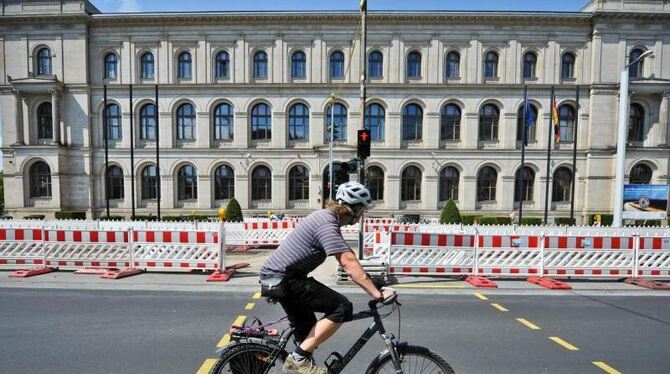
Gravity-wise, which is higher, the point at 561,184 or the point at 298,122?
the point at 298,122

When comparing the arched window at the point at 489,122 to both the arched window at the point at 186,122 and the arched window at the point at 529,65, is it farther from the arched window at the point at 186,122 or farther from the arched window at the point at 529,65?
the arched window at the point at 186,122

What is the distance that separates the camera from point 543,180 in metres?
25.3

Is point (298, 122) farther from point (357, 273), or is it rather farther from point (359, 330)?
point (357, 273)

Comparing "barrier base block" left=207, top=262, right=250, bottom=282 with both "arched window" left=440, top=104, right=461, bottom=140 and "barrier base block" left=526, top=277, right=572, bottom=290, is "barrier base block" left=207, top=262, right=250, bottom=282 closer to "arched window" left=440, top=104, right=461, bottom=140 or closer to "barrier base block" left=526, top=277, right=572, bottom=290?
"barrier base block" left=526, top=277, right=572, bottom=290

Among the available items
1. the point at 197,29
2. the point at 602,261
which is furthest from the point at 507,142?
the point at 197,29

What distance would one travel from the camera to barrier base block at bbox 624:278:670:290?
7.83 m

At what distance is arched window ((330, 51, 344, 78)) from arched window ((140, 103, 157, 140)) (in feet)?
48.7

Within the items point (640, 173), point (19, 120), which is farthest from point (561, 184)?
point (19, 120)

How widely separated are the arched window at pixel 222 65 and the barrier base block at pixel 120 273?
20.7 metres

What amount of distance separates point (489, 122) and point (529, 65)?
540 cm

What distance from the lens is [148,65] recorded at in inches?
1021

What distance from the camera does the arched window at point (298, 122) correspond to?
2591cm

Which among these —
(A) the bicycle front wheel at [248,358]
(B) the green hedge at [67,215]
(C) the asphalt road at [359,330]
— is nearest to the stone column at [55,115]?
(B) the green hedge at [67,215]

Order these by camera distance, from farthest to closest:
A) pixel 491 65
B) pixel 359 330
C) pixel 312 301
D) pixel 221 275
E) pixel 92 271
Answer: pixel 491 65, pixel 92 271, pixel 221 275, pixel 359 330, pixel 312 301
